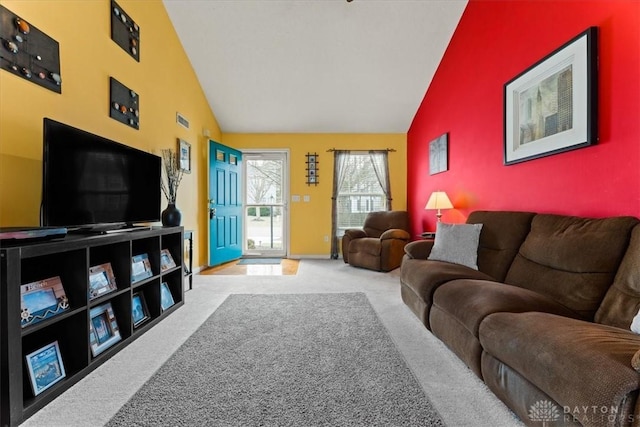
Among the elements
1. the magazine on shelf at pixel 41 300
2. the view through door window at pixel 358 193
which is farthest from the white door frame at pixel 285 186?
the magazine on shelf at pixel 41 300

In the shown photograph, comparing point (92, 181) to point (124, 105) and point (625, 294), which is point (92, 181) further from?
point (625, 294)

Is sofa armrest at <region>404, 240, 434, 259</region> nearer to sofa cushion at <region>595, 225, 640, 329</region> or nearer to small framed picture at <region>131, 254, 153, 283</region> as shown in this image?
sofa cushion at <region>595, 225, 640, 329</region>

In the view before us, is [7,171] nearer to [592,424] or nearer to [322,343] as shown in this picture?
[322,343]

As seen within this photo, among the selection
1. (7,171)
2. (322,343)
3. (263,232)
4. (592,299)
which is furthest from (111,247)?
(263,232)

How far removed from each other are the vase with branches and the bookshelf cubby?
339 millimetres

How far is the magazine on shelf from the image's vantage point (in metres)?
1.43

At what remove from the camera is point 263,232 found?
6047mm

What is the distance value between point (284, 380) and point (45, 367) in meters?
1.17

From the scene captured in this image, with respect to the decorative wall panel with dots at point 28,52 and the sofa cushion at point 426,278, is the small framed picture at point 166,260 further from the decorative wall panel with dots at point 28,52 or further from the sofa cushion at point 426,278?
the sofa cushion at point 426,278

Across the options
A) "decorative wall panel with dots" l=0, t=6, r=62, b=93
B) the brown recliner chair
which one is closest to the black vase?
"decorative wall panel with dots" l=0, t=6, r=62, b=93

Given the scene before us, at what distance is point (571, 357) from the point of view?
1047 mm

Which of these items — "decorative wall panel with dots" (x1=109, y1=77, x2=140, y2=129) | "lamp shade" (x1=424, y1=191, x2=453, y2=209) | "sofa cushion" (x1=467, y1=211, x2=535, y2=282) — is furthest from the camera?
"lamp shade" (x1=424, y1=191, x2=453, y2=209)

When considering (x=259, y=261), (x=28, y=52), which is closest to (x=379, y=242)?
(x=259, y=261)

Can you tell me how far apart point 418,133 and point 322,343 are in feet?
13.8
